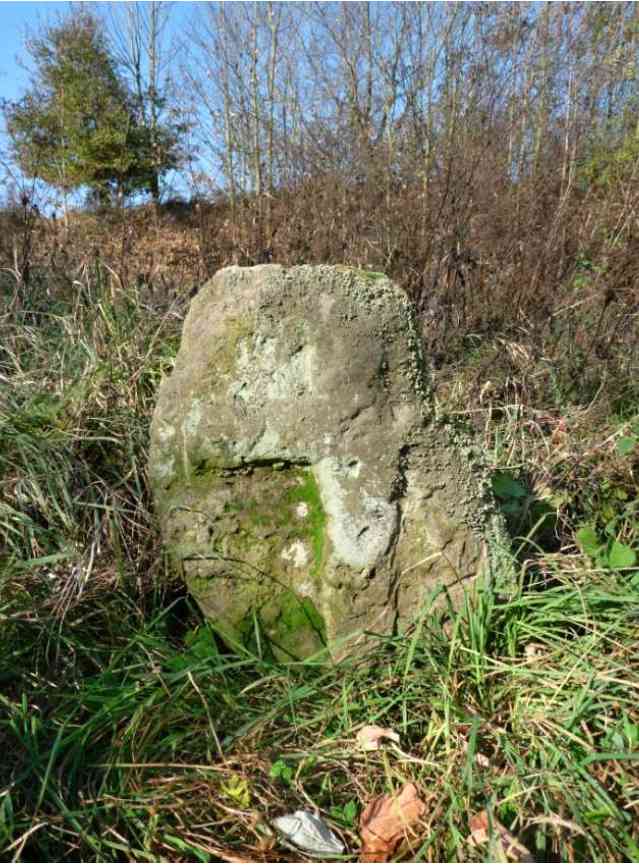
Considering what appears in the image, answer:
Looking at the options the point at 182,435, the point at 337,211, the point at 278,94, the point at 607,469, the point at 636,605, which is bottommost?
the point at 636,605

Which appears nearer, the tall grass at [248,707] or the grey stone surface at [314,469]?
the tall grass at [248,707]

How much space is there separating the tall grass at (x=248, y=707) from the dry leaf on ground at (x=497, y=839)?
0.8 inches

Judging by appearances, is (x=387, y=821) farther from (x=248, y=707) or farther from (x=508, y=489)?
(x=508, y=489)

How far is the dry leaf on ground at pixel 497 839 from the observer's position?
132 centimetres

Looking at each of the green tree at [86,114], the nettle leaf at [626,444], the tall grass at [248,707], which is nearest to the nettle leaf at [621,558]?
the tall grass at [248,707]

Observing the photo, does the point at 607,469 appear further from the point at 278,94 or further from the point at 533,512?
the point at 278,94

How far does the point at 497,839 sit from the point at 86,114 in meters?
15.0

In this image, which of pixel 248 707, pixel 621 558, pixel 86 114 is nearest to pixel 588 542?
pixel 621 558

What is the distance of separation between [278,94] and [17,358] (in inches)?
255

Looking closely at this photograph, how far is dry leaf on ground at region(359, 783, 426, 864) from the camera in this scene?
56.8 inches

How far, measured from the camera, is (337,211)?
4828 millimetres

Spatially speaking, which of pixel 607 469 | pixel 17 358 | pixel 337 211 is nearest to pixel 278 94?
pixel 337 211

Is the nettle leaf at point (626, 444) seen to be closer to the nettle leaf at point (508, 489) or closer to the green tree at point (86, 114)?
the nettle leaf at point (508, 489)

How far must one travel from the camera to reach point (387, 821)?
1486 millimetres
